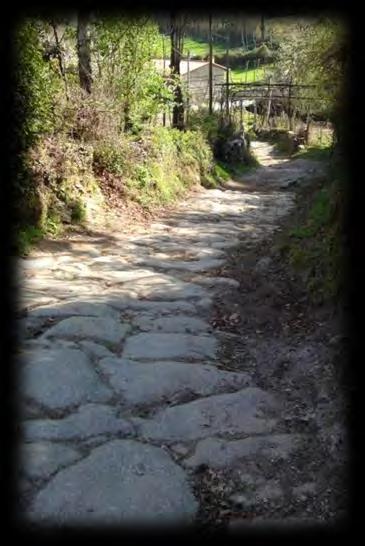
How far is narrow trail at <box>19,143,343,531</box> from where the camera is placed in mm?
2607

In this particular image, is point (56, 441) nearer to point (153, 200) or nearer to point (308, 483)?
point (308, 483)

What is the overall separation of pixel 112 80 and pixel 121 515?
9.84m

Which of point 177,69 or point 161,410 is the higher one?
point 177,69

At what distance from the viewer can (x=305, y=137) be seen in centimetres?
2888

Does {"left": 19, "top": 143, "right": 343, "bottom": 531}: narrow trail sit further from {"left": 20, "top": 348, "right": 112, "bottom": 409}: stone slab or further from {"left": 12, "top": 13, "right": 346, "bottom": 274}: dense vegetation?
{"left": 12, "top": 13, "right": 346, "bottom": 274}: dense vegetation

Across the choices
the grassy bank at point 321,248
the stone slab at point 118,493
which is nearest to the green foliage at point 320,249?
the grassy bank at point 321,248

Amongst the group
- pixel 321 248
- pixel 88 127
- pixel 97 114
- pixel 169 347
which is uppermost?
pixel 97 114

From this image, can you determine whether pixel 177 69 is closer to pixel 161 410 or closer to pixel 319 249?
pixel 319 249

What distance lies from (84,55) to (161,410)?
8490 millimetres

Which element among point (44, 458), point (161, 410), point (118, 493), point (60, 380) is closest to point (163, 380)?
point (161, 410)

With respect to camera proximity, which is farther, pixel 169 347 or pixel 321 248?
pixel 321 248

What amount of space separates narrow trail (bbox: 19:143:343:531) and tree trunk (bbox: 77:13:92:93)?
5379 millimetres

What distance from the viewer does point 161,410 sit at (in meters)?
3.38

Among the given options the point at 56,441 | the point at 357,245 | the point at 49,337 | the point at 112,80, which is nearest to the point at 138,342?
Result: the point at 49,337
